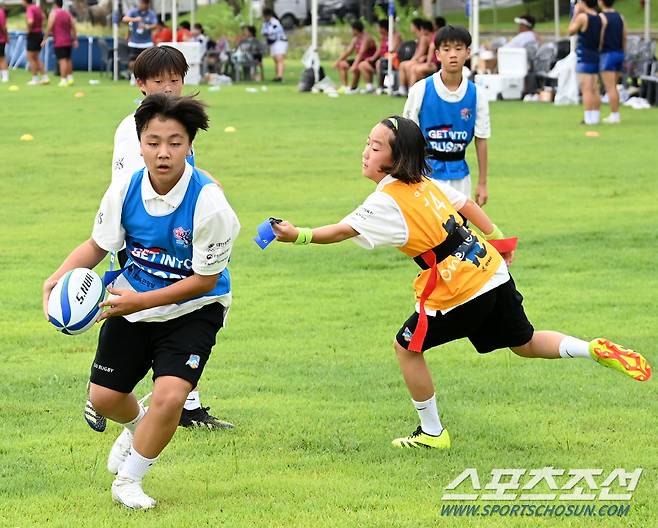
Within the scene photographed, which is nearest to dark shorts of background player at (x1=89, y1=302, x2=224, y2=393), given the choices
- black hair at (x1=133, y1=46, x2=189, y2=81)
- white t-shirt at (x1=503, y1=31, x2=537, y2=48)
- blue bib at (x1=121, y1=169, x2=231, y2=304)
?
blue bib at (x1=121, y1=169, x2=231, y2=304)

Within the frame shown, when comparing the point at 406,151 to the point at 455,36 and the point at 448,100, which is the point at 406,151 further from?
the point at 448,100

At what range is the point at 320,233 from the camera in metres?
5.61

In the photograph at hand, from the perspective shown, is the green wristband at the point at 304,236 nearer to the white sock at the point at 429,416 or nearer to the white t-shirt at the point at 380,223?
the white t-shirt at the point at 380,223

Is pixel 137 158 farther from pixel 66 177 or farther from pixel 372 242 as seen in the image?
pixel 66 177

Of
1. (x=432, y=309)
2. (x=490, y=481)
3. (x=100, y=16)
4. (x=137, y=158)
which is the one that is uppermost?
(x=100, y=16)

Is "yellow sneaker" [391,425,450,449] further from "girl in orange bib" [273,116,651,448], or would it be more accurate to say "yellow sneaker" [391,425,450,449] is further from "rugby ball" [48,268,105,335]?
"rugby ball" [48,268,105,335]

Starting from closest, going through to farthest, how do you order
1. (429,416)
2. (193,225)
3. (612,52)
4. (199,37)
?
(193,225)
(429,416)
(612,52)
(199,37)

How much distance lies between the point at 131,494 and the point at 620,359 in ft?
7.53

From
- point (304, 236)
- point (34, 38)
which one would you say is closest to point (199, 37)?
point (34, 38)

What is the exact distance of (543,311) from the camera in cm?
893

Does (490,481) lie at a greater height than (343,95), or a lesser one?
lesser

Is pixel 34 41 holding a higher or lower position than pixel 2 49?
higher

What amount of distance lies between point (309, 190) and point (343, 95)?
14.0m

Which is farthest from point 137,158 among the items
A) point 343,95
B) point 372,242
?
point 343,95
